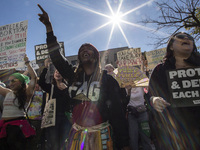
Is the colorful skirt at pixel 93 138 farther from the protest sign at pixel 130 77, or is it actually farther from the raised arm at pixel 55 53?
the protest sign at pixel 130 77

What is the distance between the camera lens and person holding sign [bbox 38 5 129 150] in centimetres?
157

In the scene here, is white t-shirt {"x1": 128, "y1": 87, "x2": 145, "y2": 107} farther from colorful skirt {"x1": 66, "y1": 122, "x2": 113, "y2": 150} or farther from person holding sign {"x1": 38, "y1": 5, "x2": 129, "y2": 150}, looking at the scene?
colorful skirt {"x1": 66, "y1": 122, "x2": 113, "y2": 150}

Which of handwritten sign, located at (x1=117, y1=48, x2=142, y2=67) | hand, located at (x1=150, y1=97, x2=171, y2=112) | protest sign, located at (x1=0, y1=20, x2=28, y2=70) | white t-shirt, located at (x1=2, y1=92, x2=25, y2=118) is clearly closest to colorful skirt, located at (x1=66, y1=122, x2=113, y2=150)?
hand, located at (x1=150, y1=97, x2=171, y2=112)

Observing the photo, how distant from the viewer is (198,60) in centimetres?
176

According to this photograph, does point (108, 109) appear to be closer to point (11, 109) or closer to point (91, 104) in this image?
point (91, 104)

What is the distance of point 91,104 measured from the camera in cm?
169

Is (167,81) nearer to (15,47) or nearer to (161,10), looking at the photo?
(15,47)

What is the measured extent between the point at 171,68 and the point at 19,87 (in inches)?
95.2

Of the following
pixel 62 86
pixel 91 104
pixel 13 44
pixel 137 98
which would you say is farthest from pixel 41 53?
pixel 91 104

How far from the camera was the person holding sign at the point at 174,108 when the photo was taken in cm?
151

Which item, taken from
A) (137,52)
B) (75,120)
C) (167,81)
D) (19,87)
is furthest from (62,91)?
(137,52)

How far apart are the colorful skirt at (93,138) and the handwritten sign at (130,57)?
4.30 metres

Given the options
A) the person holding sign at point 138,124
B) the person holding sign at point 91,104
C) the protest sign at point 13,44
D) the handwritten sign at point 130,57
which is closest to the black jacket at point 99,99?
the person holding sign at point 91,104

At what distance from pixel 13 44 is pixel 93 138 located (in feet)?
12.8
